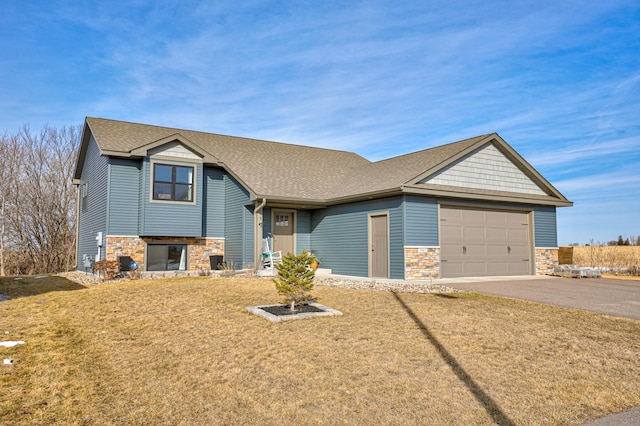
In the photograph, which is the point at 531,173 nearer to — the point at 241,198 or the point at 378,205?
the point at 378,205

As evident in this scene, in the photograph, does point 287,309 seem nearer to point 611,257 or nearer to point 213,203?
point 213,203

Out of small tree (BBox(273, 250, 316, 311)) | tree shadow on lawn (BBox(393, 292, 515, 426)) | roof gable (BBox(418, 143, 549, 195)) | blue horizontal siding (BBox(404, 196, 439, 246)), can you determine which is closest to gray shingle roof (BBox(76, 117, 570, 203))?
roof gable (BBox(418, 143, 549, 195))

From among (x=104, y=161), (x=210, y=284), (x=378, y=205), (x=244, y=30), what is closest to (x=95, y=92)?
(x=104, y=161)

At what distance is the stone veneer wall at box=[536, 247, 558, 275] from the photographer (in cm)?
1579

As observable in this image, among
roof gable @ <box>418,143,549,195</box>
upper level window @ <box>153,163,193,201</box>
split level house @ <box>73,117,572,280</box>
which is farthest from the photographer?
upper level window @ <box>153,163,193,201</box>

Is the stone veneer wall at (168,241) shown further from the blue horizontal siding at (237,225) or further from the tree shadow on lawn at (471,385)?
the tree shadow on lawn at (471,385)

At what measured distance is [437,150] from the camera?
15.7 metres

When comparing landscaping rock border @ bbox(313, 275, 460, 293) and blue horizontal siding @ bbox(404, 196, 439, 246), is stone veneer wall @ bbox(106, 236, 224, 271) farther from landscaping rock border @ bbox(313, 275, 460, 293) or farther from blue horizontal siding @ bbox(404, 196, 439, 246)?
blue horizontal siding @ bbox(404, 196, 439, 246)

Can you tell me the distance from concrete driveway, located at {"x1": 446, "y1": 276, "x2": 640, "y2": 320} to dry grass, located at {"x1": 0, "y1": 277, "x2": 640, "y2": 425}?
3.36 feet

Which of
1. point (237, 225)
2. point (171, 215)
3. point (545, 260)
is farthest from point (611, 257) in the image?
point (171, 215)

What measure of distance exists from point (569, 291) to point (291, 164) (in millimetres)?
11489

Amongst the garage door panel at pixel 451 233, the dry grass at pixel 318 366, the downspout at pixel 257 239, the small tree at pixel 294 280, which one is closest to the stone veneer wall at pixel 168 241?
the downspout at pixel 257 239

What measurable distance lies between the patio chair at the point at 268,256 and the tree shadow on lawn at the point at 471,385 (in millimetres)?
8712

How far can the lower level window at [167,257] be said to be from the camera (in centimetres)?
1532
